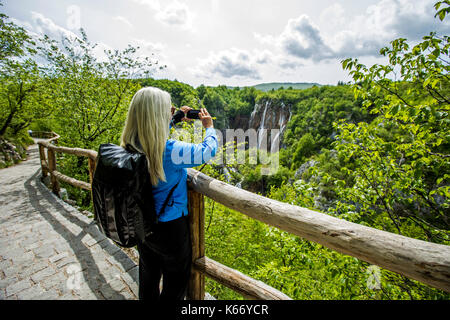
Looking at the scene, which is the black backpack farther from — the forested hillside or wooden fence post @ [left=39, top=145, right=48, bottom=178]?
wooden fence post @ [left=39, top=145, right=48, bottom=178]

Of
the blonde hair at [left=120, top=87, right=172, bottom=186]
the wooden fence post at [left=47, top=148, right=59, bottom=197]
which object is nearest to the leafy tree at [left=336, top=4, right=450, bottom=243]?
the blonde hair at [left=120, top=87, right=172, bottom=186]

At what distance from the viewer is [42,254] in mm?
3139

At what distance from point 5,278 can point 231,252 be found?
10.8 m

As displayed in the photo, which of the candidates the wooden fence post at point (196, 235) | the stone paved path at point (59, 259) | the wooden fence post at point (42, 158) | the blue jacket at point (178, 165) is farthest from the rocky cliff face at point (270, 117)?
A: the blue jacket at point (178, 165)

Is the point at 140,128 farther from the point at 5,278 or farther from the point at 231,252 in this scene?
the point at 231,252

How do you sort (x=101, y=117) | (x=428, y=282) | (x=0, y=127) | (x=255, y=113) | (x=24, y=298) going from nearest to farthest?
(x=428, y=282) → (x=24, y=298) → (x=101, y=117) → (x=0, y=127) → (x=255, y=113)

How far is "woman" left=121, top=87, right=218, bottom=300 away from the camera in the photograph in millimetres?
1461

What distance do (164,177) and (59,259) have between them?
2.80 meters

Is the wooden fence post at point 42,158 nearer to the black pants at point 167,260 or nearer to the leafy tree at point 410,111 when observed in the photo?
the black pants at point 167,260

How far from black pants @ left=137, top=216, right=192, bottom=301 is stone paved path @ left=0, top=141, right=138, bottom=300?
0.84 m

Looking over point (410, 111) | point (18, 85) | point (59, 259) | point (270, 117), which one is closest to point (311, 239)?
point (410, 111)

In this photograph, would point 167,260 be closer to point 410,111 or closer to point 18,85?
point 410,111

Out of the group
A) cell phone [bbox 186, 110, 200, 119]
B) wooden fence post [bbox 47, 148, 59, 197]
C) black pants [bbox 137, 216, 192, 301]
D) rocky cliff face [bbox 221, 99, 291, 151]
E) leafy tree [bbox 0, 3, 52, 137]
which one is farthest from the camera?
rocky cliff face [bbox 221, 99, 291, 151]
